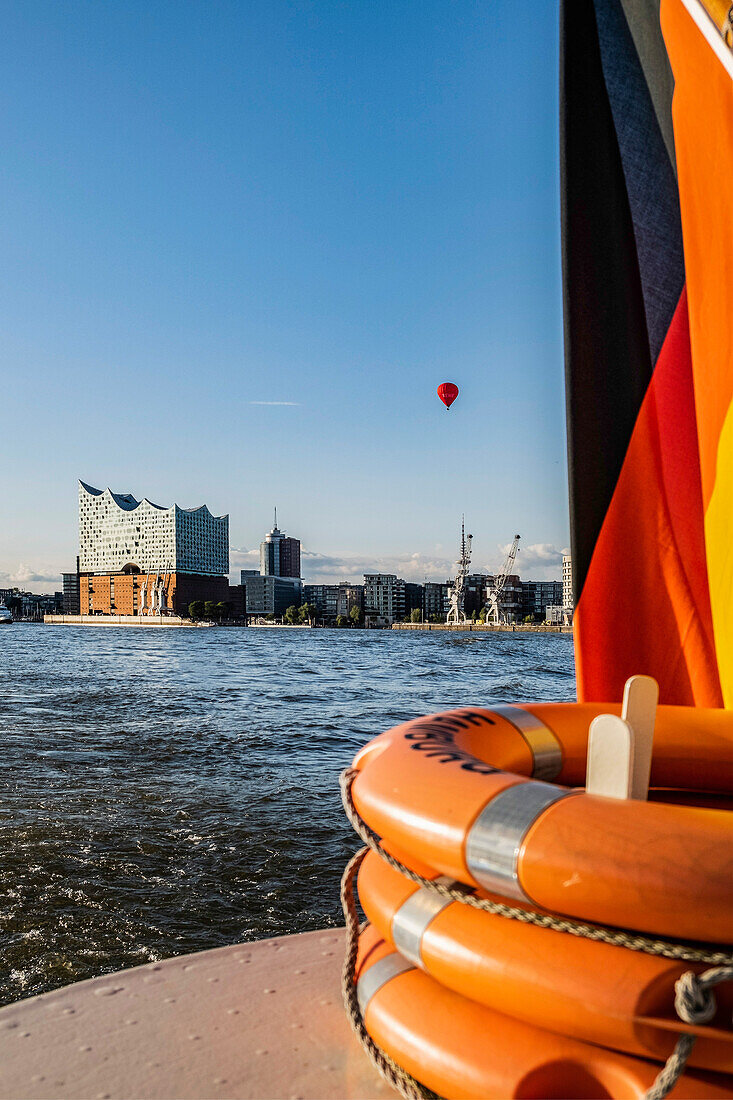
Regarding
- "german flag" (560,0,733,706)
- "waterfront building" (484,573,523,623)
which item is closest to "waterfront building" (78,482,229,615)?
"waterfront building" (484,573,523,623)

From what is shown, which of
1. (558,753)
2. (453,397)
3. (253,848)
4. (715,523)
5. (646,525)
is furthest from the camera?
(453,397)

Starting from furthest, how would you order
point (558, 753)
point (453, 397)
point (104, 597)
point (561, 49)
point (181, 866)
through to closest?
point (104, 597)
point (453, 397)
point (181, 866)
point (561, 49)
point (558, 753)

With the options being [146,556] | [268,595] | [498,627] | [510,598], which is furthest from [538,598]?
[146,556]

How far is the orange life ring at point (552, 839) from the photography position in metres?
1.12

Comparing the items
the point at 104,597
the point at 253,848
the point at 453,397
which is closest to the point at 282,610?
the point at 104,597

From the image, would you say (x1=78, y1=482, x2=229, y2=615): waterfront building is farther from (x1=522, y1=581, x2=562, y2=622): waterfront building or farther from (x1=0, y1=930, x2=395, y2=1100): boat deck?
(x1=0, y1=930, x2=395, y2=1100): boat deck

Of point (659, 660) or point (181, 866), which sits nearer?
point (659, 660)

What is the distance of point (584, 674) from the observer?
3.39 meters

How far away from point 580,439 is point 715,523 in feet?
2.20

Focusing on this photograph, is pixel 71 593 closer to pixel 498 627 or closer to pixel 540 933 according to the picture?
pixel 498 627

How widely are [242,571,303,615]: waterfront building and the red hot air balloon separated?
10182 cm

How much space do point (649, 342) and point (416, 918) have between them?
2774 millimetres

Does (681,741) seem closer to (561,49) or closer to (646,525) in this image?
(646,525)

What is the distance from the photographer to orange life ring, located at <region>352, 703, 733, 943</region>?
1119 mm
